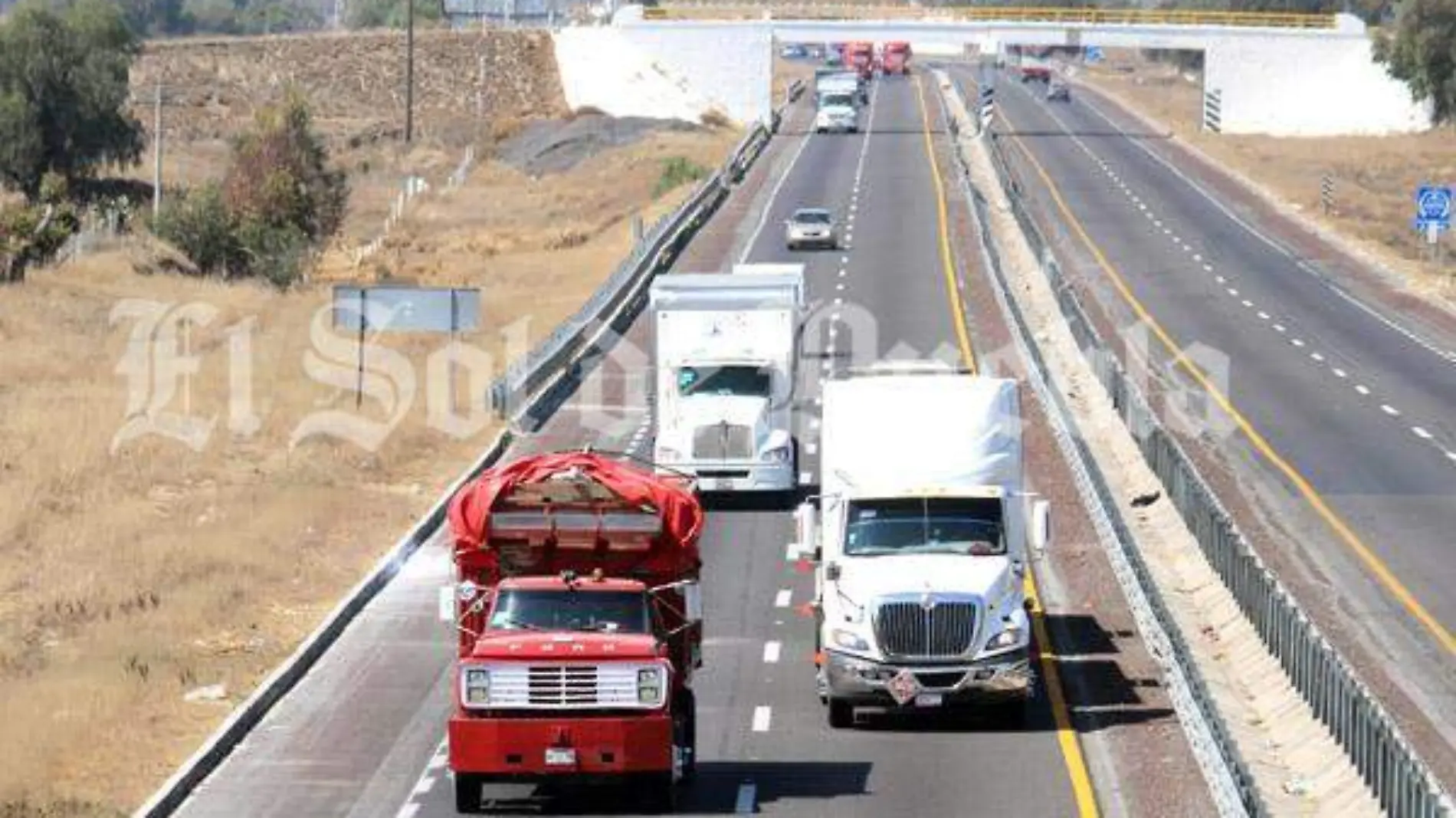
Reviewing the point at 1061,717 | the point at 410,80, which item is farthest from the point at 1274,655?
the point at 410,80

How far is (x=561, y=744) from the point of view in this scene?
76.9 ft

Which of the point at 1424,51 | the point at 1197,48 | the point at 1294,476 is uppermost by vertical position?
the point at 1424,51

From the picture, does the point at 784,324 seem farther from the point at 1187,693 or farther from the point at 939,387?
the point at 1187,693

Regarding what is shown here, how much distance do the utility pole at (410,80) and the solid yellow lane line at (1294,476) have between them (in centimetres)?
7018

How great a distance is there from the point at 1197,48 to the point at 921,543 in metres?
119

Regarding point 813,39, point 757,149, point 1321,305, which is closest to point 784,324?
point 1321,305

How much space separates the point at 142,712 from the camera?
97.6 feet

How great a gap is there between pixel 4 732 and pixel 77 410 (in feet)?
96.6

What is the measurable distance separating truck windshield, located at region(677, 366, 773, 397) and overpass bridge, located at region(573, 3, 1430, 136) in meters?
94.5

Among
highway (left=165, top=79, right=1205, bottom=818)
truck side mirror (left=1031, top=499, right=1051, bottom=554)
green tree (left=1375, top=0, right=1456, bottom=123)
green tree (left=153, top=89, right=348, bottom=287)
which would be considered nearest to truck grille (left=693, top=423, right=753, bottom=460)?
highway (left=165, top=79, right=1205, bottom=818)

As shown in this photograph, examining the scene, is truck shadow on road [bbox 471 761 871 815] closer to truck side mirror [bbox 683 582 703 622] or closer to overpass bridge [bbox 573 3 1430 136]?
truck side mirror [bbox 683 582 703 622]

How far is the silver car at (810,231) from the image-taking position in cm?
8512

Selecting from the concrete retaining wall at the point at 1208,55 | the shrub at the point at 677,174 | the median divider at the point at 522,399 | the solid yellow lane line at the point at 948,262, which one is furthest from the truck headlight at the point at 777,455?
the concrete retaining wall at the point at 1208,55

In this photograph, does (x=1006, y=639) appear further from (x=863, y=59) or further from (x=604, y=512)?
(x=863, y=59)
